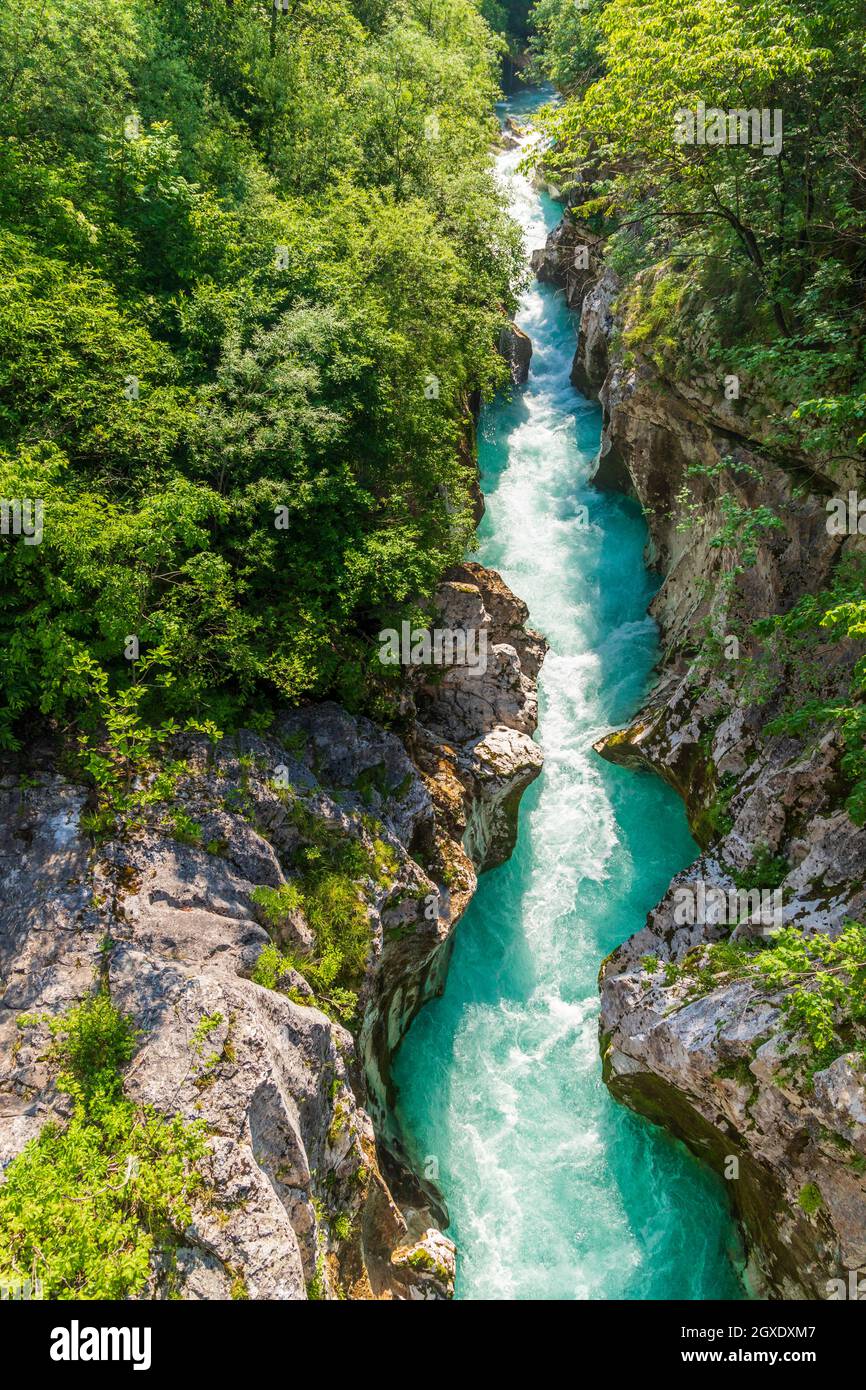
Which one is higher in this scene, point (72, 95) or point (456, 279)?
point (72, 95)

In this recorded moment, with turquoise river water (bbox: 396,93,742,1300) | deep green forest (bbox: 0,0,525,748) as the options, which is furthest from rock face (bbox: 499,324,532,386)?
deep green forest (bbox: 0,0,525,748)

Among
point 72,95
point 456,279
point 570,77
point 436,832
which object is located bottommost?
point 436,832

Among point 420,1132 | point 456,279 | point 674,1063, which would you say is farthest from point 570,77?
point 420,1132

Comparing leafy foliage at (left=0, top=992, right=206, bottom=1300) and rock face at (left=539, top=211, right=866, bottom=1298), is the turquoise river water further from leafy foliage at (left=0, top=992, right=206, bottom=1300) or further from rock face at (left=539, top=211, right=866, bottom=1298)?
leafy foliage at (left=0, top=992, right=206, bottom=1300)

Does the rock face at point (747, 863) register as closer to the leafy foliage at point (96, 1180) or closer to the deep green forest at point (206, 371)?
the deep green forest at point (206, 371)

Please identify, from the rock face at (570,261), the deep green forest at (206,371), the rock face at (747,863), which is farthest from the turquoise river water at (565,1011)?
the rock face at (570,261)

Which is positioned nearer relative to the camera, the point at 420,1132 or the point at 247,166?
the point at 420,1132

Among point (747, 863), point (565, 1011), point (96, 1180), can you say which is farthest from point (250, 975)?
point (747, 863)

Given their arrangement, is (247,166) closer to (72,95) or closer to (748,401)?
(72,95)
